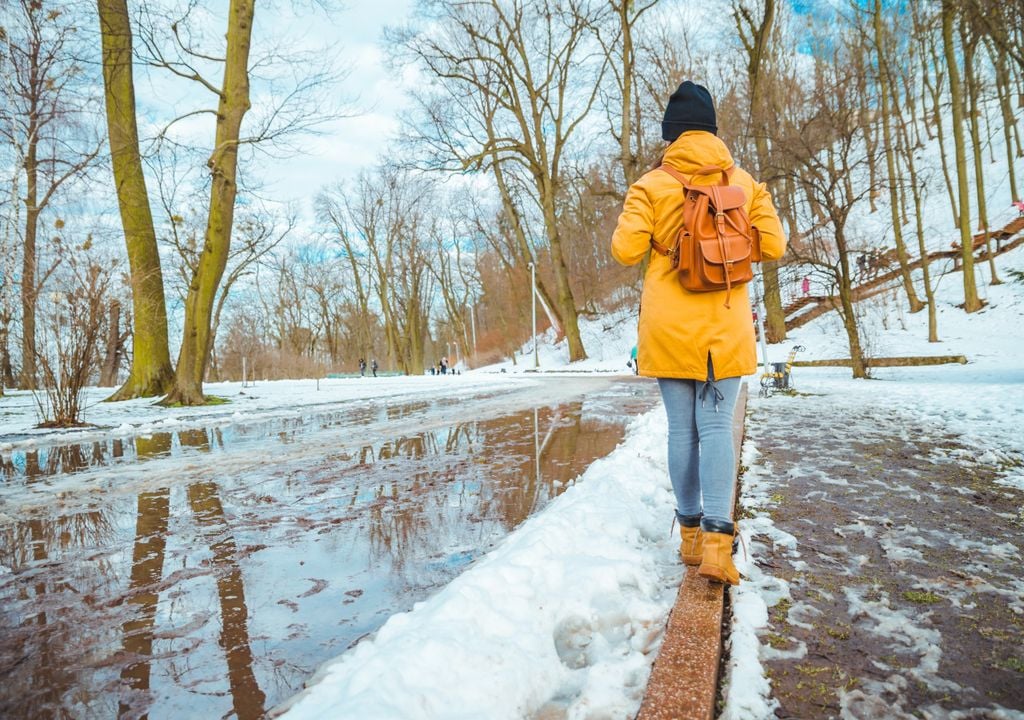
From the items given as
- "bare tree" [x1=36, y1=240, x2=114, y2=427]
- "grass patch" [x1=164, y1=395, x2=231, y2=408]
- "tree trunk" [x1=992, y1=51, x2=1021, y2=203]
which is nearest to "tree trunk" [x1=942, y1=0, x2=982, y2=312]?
"tree trunk" [x1=992, y1=51, x2=1021, y2=203]

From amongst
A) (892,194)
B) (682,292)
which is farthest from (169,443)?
(892,194)

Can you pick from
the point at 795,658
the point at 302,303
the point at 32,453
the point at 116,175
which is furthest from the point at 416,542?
the point at 302,303

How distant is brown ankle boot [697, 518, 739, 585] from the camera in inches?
82.0

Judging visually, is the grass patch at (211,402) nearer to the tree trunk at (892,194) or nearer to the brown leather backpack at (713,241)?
the brown leather backpack at (713,241)

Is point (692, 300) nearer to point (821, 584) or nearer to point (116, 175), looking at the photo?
point (821, 584)

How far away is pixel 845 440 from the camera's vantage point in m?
5.18

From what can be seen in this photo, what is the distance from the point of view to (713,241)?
7.22 feet

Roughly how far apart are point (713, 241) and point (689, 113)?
65cm

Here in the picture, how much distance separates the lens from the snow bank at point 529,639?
1438mm

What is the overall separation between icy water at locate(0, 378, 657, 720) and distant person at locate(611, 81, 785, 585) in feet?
3.58

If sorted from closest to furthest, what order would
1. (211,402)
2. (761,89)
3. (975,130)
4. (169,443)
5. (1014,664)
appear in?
(1014,664)
(169,443)
(211,402)
(975,130)
(761,89)

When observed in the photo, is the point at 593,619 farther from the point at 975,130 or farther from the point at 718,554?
the point at 975,130

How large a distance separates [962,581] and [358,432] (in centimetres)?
624

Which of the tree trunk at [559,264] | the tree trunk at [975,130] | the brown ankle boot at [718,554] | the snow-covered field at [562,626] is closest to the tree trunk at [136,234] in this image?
the snow-covered field at [562,626]
